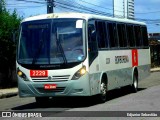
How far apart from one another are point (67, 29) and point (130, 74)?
5826mm

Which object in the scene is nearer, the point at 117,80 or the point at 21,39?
the point at 21,39

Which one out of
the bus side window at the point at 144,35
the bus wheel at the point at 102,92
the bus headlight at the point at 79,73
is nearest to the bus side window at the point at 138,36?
the bus side window at the point at 144,35

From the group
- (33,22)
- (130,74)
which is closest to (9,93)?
(130,74)

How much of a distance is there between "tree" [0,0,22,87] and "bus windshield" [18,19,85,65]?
999cm

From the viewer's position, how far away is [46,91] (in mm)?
15469

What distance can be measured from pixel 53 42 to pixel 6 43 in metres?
11.1

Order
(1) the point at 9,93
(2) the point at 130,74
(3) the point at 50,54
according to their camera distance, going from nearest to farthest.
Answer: (3) the point at 50,54 → (2) the point at 130,74 → (1) the point at 9,93

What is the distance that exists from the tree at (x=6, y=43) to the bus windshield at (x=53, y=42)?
9991mm

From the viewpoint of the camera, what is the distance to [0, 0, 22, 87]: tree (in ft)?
85.7

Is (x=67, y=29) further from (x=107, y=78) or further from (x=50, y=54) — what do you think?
(x=107, y=78)

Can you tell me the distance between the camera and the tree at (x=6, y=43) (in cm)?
2612

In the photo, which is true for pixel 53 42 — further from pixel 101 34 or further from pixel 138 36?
pixel 138 36

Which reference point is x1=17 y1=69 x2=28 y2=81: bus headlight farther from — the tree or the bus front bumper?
the tree

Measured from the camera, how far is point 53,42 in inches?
612
